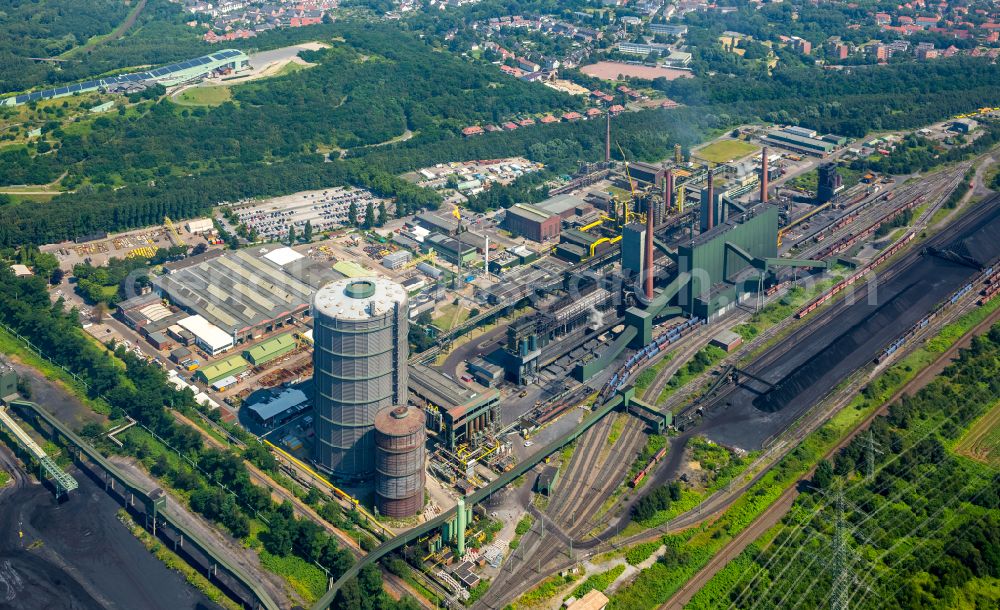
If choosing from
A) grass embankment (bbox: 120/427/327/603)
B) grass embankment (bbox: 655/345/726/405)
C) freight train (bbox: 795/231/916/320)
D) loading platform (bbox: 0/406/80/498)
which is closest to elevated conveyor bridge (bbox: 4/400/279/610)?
grass embankment (bbox: 120/427/327/603)

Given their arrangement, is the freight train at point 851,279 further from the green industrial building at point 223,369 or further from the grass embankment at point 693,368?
the green industrial building at point 223,369

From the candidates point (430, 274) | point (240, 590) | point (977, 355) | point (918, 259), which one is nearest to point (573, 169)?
point (430, 274)

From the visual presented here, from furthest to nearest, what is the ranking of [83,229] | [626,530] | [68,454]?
[83,229] → [68,454] → [626,530]

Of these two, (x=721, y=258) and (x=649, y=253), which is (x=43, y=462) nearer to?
(x=649, y=253)

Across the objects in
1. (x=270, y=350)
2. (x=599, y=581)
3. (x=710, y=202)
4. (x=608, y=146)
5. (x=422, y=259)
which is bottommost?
(x=599, y=581)

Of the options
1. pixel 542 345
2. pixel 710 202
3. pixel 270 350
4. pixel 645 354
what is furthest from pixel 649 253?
pixel 270 350

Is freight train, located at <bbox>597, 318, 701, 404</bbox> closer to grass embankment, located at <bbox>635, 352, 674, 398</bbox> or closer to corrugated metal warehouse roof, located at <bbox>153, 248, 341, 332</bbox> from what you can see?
grass embankment, located at <bbox>635, 352, 674, 398</bbox>

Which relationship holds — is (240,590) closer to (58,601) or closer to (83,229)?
(58,601)

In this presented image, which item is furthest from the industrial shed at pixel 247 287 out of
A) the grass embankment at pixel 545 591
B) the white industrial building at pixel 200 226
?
the grass embankment at pixel 545 591
